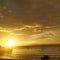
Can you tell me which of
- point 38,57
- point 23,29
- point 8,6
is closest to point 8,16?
point 8,6

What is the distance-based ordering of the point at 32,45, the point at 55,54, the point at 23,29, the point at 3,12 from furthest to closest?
the point at 32,45 → the point at 55,54 → the point at 23,29 → the point at 3,12

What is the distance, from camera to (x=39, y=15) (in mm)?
1879

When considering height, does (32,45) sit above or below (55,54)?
above

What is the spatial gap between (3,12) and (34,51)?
6.21 ft

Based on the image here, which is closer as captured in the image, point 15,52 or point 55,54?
point 55,54

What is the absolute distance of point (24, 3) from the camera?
5.24ft

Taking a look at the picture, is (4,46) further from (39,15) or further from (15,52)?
(39,15)

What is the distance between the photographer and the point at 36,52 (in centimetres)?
353

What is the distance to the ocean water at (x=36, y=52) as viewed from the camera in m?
3.40

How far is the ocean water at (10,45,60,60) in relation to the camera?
3398mm

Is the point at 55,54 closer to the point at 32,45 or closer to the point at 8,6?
the point at 32,45

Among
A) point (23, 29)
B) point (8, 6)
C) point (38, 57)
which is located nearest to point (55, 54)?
point (38, 57)

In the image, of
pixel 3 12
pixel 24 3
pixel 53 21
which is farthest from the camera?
pixel 53 21

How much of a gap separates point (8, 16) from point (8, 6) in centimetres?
27
